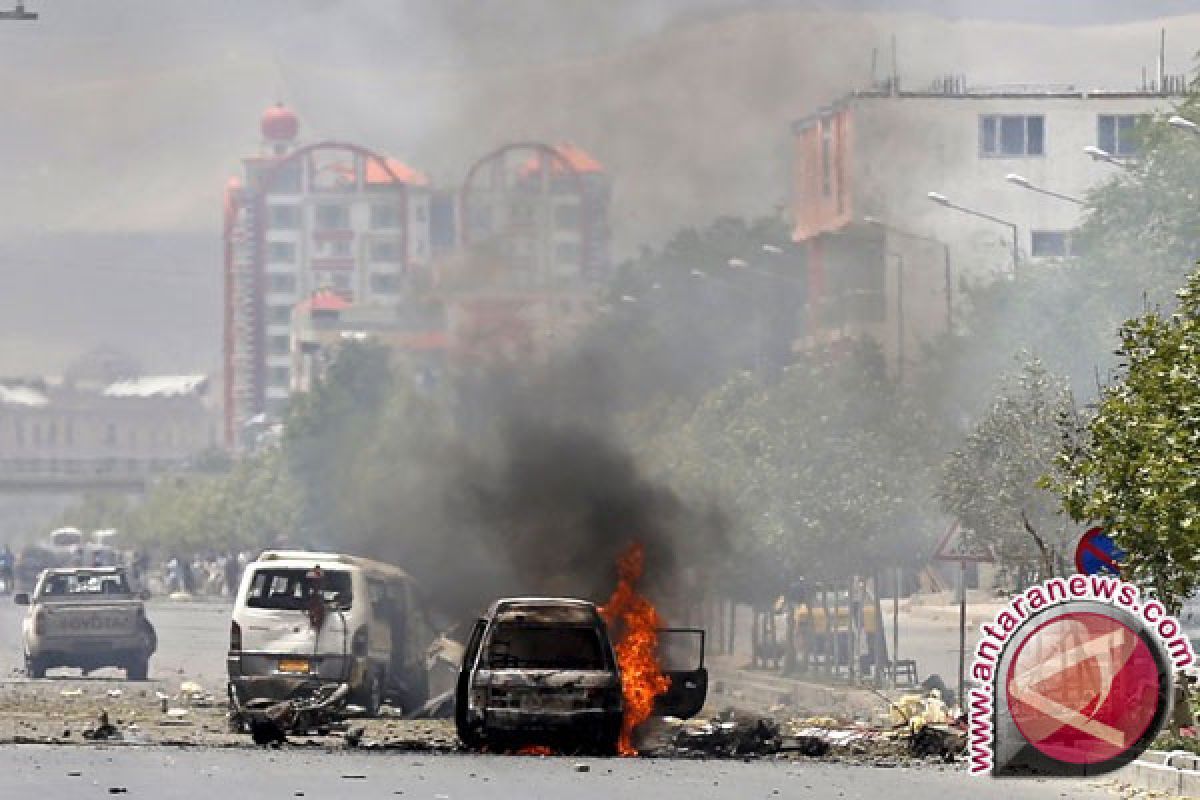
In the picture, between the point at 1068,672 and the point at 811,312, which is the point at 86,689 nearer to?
the point at 1068,672

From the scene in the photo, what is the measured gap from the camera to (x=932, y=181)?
129 meters

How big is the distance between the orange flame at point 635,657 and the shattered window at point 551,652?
54 centimetres

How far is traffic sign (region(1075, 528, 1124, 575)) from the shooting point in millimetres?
31703

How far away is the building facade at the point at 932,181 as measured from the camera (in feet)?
403

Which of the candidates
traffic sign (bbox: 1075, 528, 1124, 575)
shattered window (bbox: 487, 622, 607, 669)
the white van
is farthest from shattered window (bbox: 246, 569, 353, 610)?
traffic sign (bbox: 1075, 528, 1124, 575)

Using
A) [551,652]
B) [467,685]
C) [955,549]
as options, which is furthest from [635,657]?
[955,549]

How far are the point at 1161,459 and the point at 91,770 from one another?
10.3 metres

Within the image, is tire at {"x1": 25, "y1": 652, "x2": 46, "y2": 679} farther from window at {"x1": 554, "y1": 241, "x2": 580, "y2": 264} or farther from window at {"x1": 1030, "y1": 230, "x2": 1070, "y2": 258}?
window at {"x1": 1030, "y1": 230, "x2": 1070, "y2": 258}

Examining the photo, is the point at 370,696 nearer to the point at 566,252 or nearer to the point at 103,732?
the point at 103,732

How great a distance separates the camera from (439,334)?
385ft

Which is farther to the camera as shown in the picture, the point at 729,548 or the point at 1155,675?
the point at 729,548

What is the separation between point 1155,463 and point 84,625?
89.5 feet

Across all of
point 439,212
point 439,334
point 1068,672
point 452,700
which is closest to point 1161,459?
point 1068,672

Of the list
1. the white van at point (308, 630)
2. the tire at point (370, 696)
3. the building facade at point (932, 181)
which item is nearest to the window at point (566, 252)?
the building facade at point (932, 181)
